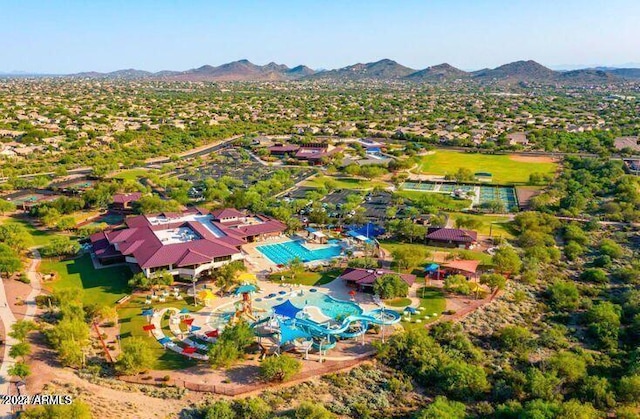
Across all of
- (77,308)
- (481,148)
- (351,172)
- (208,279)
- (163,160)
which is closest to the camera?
(77,308)

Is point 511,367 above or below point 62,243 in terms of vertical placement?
below

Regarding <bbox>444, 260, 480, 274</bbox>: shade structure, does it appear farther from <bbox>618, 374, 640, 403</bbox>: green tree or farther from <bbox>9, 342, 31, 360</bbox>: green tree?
<bbox>9, 342, 31, 360</bbox>: green tree

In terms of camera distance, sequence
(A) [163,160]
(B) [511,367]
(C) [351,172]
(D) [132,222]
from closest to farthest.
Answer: (B) [511,367]
(D) [132,222]
(C) [351,172]
(A) [163,160]

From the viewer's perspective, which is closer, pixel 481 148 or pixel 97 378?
pixel 97 378

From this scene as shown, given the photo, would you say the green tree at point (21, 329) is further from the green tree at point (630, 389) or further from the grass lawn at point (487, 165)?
the grass lawn at point (487, 165)

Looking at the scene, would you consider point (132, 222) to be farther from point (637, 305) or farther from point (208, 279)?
point (637, 305)

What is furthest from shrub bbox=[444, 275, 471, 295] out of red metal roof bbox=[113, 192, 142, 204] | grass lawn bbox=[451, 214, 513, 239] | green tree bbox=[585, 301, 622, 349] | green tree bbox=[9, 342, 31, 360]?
red metal roof bbox=[113, 192, 142, 204]

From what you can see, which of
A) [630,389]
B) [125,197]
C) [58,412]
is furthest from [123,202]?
[630,389]

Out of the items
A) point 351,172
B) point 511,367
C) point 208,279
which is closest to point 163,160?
point 351,172
